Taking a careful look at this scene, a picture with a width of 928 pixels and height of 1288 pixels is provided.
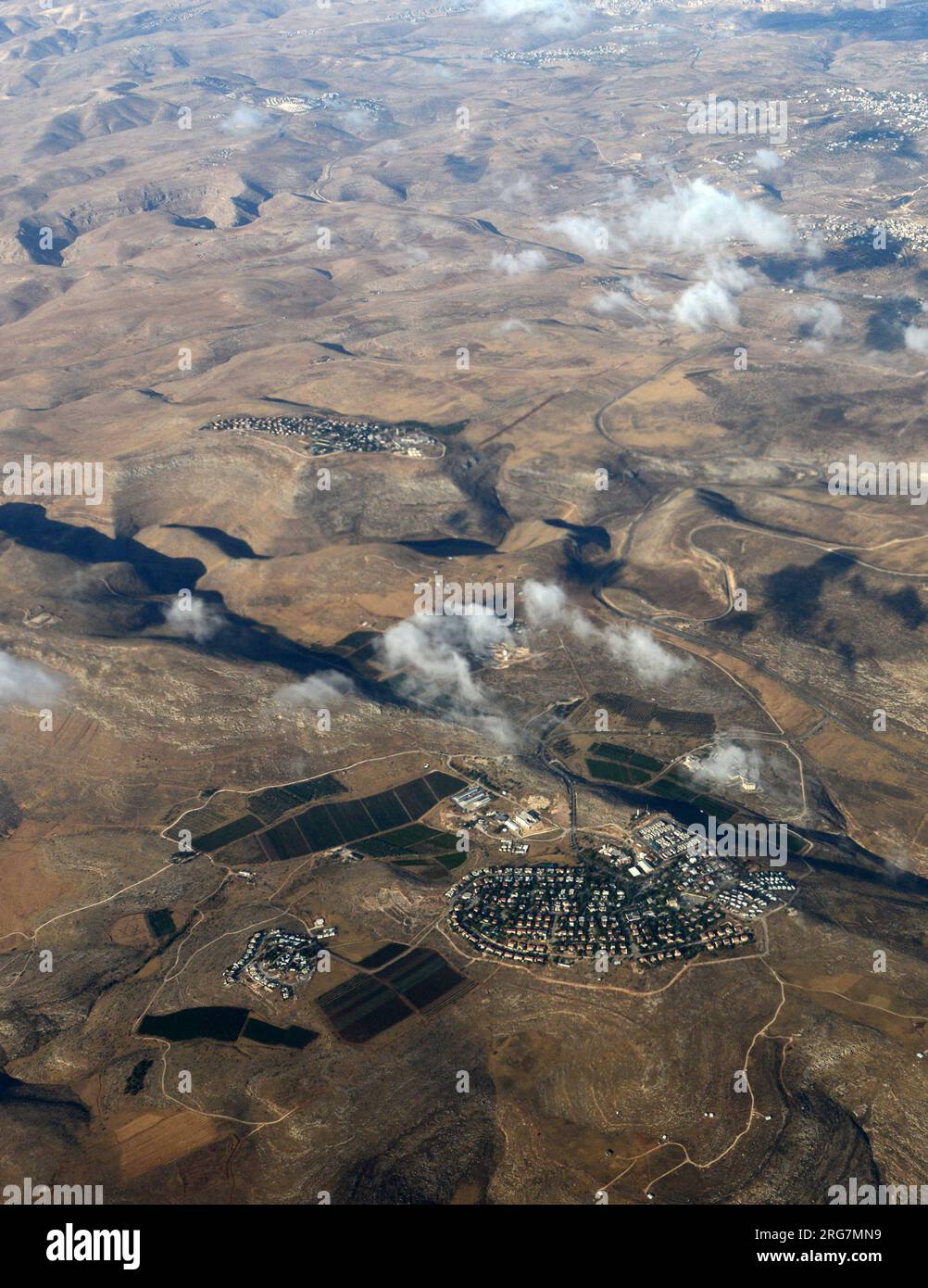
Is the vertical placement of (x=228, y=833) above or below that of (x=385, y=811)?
above

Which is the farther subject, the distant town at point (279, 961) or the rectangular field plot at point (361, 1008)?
the distant town at point (279, 961)

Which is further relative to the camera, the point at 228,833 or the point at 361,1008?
the point at 228,833

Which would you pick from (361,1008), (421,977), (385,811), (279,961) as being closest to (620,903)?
(421,977)

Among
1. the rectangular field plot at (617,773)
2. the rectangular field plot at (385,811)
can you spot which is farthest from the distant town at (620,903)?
the rectangular field plot at (385,811)

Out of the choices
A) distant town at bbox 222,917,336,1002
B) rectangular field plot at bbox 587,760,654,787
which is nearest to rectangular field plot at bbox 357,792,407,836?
distant town at bbox 222,917,336,1002

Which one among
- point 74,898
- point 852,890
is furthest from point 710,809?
point 74,898

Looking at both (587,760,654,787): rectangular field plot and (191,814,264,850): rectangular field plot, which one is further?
(587,760,654,787): rectangular field plot

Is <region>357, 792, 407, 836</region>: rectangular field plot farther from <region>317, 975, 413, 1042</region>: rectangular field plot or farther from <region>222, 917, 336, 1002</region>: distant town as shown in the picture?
<region>317, 975, 413, 1042</region>: rectangular field plot

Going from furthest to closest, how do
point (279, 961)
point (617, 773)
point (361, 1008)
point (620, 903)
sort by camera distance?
1. point (617, 773)
2. point (620, 903)
3. point (279, 961)
4. point (361, 1008)

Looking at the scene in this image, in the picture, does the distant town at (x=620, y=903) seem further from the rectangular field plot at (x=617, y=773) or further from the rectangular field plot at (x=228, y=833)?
the rectangular field plot at (x=228, y=833)

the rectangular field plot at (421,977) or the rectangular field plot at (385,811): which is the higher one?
the rectangular field plot at (421,977)

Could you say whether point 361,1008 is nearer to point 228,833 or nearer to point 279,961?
point 279,961

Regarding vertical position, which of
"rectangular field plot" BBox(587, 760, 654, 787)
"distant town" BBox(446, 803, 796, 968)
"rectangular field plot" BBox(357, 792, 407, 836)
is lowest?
"rectangular field plot" BBox(587, 760, 654, 787)

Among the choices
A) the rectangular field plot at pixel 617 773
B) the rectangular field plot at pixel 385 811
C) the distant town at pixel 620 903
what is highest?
the distant town at pixel 620 903
